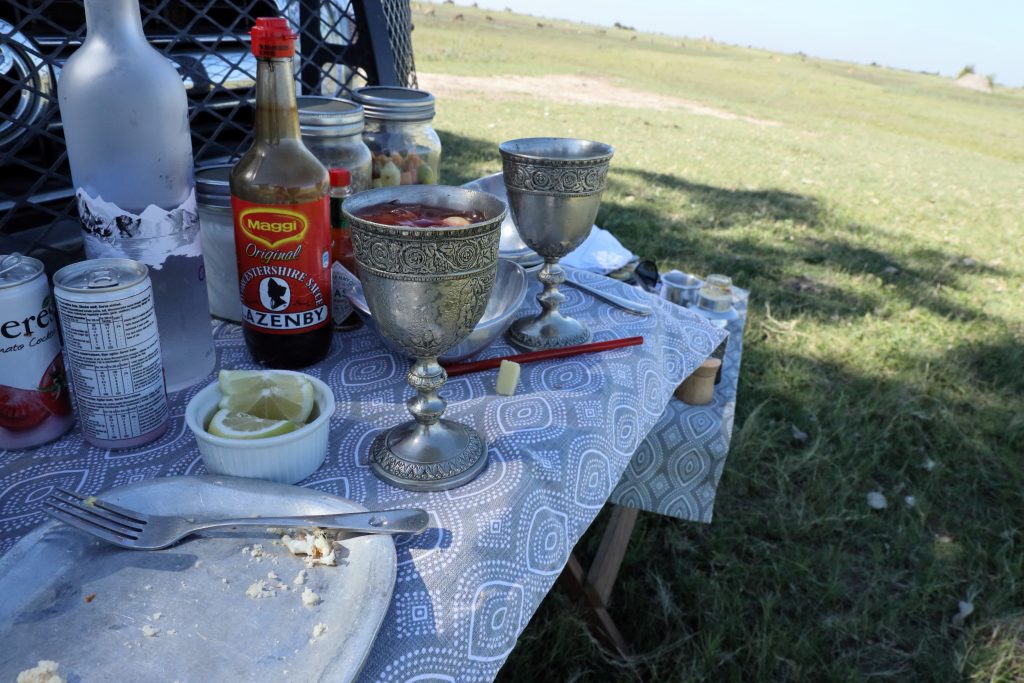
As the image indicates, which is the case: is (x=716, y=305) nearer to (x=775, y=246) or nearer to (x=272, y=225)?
(x=272, y=225)

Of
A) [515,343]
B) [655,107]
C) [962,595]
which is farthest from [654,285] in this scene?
[655,107]

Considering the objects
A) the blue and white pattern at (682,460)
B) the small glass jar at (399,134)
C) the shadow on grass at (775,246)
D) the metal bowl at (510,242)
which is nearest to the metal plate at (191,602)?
the small glass jar at (399,134)

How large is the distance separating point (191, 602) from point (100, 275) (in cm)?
39

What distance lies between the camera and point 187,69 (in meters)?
1.34

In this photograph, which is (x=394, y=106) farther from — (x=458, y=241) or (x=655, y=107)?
(x=655, y=107)

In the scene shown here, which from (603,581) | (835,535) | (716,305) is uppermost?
(716,305)

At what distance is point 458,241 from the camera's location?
2.50 ft

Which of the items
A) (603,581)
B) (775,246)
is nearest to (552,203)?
(603,581)

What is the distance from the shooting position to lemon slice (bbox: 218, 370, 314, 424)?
883 millimetres

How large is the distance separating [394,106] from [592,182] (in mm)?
411

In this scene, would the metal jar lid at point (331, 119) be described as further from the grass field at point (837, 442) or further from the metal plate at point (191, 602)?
the grass field at point (837, 442)

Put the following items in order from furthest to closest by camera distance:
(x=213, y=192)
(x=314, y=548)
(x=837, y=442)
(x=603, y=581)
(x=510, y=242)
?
1. (x=837, y=442)
2. (x=603, y=581)
3. (x=510, y=242)
4. (x=213, y=192)
5. (x=314, y=548)

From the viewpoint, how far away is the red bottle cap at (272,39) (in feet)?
2.83

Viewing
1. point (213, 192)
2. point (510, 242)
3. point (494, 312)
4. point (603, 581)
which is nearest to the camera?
point (213, 192)
